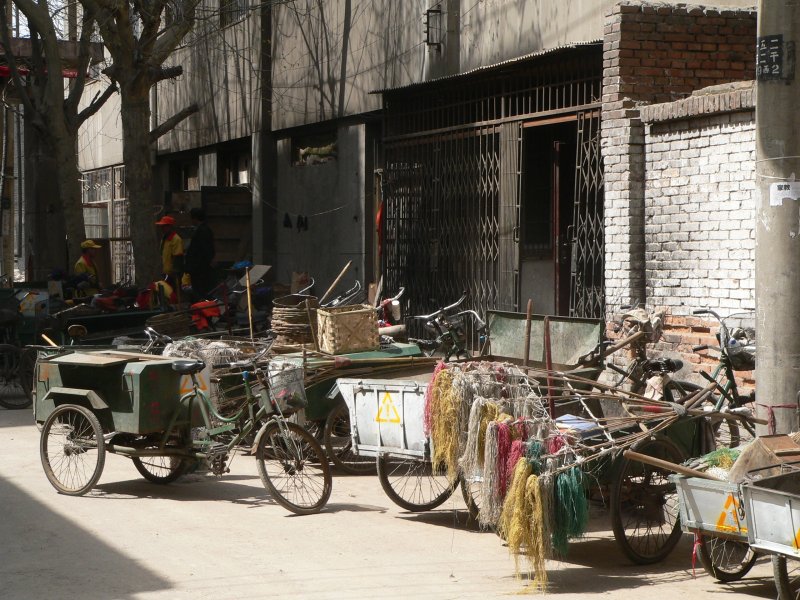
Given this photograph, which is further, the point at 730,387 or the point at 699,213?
the point at 699,213

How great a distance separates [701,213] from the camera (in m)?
10.1

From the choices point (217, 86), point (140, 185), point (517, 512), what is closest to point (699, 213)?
point (517, 512)

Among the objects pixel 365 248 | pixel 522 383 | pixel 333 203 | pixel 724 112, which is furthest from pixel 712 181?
pixel 333 203

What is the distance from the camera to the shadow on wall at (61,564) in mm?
6266

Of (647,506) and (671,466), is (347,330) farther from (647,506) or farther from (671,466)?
(671,466)

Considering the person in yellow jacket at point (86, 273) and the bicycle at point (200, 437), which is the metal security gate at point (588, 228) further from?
the person in yellow jacket at point (86, 273)

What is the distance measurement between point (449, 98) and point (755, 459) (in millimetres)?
9116

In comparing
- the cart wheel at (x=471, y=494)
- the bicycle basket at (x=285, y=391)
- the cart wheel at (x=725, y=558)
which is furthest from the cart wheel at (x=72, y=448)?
the cart wheel at (x=725, y=558)

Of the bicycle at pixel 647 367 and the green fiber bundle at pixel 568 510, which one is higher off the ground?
the bicycle at pixel 647 367

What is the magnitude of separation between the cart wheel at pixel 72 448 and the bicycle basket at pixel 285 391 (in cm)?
130

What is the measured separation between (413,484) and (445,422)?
170 cm

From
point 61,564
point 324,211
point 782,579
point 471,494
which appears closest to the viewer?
point 782,579

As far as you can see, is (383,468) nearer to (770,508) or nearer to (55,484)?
(55,484)

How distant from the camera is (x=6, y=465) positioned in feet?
33.2
